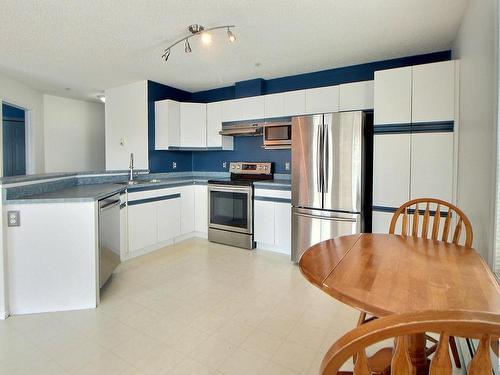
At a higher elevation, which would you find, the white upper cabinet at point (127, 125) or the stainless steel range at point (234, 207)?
the white upper cabinet at point (127, 125)

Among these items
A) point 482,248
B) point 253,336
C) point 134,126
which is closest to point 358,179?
point 482,248

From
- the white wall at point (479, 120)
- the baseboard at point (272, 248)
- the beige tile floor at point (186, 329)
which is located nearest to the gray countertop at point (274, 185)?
the baseboard at point (272, 248)

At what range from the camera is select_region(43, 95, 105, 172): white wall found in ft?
18.2

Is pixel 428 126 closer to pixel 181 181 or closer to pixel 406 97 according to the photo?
pixel 406 97

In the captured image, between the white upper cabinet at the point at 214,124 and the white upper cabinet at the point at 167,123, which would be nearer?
the white upper cabinet at the point at 167,123

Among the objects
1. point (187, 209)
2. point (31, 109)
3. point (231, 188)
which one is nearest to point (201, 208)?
point (187, 209)

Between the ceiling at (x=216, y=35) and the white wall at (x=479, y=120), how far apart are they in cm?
47

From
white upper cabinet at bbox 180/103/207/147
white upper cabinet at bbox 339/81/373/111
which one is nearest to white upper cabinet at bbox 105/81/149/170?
white upper cabinet at bbox 180/103/207/147

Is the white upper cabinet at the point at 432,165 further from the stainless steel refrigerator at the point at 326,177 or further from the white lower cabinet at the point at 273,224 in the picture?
the white lower cabinet at the point at 273,224

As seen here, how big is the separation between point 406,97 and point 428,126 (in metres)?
0.36

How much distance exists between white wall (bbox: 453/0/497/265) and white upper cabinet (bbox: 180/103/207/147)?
340 centimetres

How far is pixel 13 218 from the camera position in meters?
2.18

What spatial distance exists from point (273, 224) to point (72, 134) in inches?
190

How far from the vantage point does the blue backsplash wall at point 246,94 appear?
3590 mm
